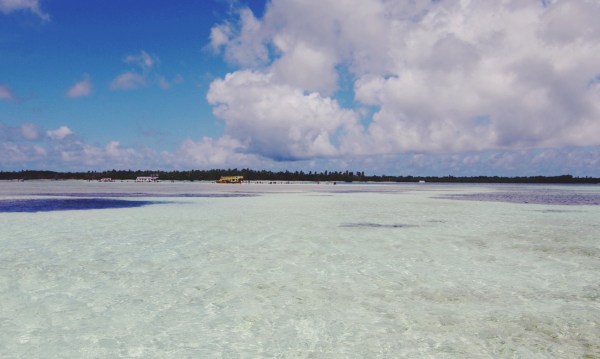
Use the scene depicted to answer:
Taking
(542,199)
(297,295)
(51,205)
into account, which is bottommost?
(297,295)

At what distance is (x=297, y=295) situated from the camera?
9.38 meters

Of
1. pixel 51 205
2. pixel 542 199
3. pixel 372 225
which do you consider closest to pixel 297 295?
pixel 372 225

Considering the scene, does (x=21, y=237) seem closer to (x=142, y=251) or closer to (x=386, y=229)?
(x=142, y=251)

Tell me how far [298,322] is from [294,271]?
3947 mm

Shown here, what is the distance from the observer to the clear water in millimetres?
6699

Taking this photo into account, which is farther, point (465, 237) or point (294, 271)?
point (465, 237)

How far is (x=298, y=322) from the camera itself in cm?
768

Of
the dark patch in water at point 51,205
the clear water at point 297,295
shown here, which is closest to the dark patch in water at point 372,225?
the clear water at point 297,295

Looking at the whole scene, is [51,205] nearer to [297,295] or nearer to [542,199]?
[297,295]

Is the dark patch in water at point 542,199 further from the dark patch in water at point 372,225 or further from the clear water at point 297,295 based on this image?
the clear water at point 297,295

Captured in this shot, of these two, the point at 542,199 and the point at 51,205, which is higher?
the point at 542,199

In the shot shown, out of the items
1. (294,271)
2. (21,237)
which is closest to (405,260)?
(294,271)

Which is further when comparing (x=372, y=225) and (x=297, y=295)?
(x=372, y=225)

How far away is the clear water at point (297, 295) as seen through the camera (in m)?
6.70
